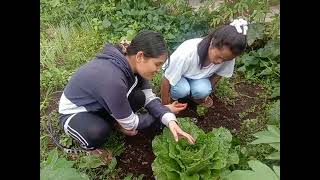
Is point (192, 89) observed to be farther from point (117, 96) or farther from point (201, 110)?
point (117, 96)

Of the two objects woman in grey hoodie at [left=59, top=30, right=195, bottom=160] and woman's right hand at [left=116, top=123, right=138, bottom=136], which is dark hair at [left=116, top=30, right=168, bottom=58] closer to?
woman in grey hoodie at [left=59, top=30, right=195, bottom=160]

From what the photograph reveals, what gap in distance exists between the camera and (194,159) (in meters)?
1.56

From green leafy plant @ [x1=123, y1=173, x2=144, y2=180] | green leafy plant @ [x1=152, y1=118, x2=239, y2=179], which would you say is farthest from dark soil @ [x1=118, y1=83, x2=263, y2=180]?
green leafy plant @ [x1=152, y1=118, x2=239, y2=179]

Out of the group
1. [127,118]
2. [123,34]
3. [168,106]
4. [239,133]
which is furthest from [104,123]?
[239,133]

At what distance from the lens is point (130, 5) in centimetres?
203

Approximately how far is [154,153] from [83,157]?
0.30 meters

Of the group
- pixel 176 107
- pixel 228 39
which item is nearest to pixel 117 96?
pixel 176 107

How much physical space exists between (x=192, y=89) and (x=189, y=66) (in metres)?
0.12

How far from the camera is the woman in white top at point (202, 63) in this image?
68.0 inches

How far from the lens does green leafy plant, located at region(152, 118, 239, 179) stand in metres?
1.57

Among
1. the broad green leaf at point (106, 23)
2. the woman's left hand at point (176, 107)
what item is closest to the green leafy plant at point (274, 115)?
the woman's left hand at point (176, 107)

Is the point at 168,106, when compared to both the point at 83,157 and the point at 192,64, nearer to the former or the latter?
the point at 192,64
